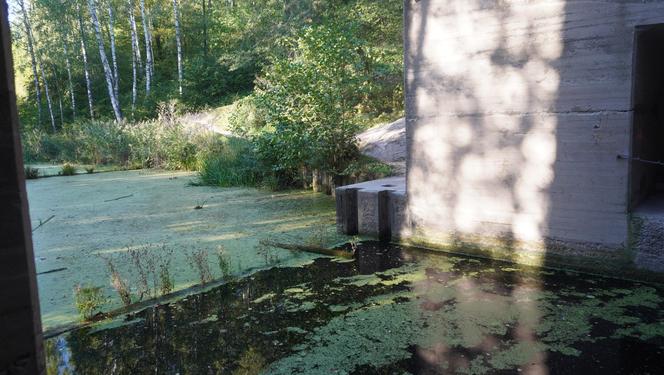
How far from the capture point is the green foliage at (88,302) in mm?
3087

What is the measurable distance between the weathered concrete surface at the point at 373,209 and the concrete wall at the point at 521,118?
0.17 metres

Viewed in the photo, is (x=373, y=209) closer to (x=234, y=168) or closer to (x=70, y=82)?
(x=234, y=168)

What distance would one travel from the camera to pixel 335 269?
3885 mm

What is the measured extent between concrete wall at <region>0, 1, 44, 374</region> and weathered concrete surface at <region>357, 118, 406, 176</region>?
5.24 metres

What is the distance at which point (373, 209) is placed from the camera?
4707mm

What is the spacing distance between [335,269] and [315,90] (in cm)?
317

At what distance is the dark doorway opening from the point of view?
331cm

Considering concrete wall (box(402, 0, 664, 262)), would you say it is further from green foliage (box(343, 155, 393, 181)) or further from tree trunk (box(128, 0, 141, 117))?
tree trunk (box(128, 0, 141, 117))

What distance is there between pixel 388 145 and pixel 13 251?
596cm

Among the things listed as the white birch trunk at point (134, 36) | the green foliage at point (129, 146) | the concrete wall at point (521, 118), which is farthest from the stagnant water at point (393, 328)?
the white birch trunk at point (134, 36)

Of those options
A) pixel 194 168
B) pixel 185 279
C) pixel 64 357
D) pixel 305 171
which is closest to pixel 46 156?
pixel 194 168

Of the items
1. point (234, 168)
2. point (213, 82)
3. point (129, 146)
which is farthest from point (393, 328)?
point (213, 82)

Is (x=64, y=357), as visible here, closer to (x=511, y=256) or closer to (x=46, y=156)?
(x=511, y=256)

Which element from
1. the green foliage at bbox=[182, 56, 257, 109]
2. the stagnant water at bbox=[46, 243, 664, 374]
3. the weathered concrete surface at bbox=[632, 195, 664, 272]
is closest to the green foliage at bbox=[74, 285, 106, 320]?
the stagnant water at bbox=[46, 243, 664, 374]
